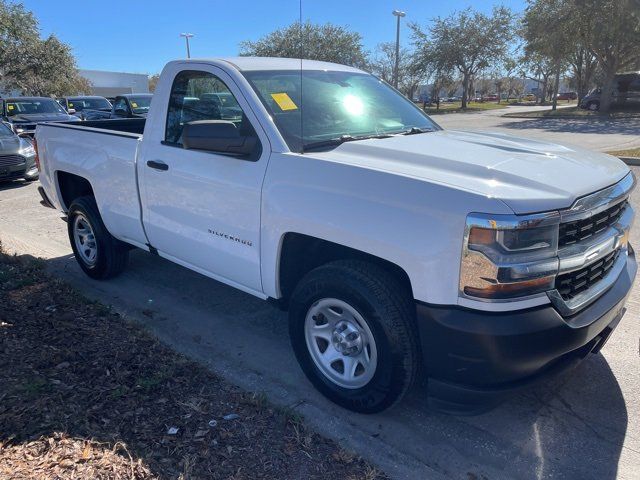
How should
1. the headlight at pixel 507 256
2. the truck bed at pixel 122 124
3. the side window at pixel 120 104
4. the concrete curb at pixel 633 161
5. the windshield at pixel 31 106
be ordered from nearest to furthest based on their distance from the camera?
1. the headlight at pixel 507 256
2. the truck bed at pixel 122 124
3. the concrete curb at pixel 633 161
4. the windshield at pixel 31 106
5. the side window at pixel 120 104

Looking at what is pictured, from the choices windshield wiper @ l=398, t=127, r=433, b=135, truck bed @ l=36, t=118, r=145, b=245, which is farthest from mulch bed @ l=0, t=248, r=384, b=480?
windshield wiper @ l=398, t=127, r=433, b=135

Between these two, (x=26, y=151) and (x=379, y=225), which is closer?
(x=379, y=225)

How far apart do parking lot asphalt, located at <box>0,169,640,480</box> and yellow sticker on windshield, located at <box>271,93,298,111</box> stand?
1.74 meters

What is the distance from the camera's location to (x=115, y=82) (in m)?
62.9

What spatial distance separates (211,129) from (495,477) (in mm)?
2482

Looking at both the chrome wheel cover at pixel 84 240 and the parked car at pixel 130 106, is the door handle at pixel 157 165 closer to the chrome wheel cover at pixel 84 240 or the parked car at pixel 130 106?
the chrome wheel cover at pixel 84 240

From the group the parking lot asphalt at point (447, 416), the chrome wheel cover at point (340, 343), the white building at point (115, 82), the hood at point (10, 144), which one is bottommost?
the parking lot asphalt at point (447, 416)

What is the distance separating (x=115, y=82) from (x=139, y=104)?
52848 mm

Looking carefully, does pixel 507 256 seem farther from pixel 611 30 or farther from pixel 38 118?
pixel 611 30

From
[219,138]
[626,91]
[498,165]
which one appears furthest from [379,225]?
[626,91]

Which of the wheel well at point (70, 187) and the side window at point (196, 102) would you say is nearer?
the side window at point (196, 102)

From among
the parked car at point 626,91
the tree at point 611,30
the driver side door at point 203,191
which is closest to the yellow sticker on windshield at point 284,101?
the driver side door at point 203,191

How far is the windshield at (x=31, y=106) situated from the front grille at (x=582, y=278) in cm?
1678

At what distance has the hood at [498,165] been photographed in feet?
7.63
